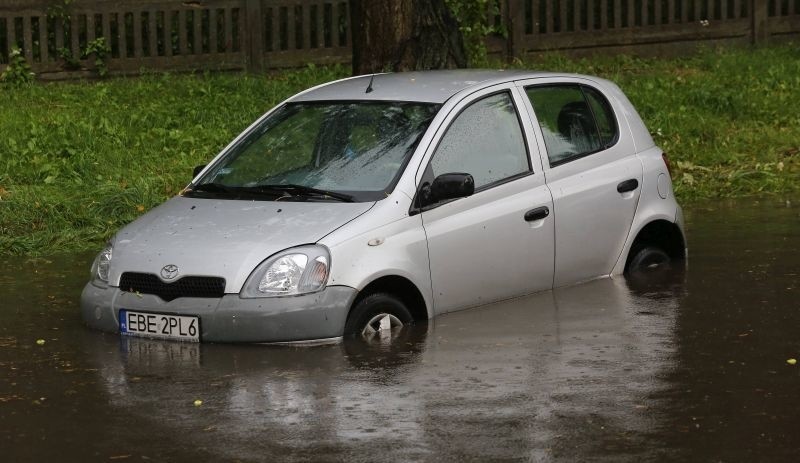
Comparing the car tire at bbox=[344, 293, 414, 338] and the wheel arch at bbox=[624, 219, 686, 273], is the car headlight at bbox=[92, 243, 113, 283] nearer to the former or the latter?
the car tire at bbox=[344, 293, 414, 338]

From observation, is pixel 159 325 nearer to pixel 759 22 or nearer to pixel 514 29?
pixel 514 29

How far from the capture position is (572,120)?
32.9 ft

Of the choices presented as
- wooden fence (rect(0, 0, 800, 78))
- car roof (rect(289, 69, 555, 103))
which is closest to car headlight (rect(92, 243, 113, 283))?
car roof (rect(289, 69, 555, 103))

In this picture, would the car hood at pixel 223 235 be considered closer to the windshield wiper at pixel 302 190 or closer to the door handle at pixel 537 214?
the windshield wiper at pixel 302 190

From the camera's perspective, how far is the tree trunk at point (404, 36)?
14141mm

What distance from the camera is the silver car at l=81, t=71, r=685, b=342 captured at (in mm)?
8328

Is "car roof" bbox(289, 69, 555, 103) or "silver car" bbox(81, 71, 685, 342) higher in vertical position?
"car roof" bbox(289, 69, 555, 103)

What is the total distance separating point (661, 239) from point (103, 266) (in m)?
3.88

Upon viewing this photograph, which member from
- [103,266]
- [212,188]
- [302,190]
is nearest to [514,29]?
[212,188]

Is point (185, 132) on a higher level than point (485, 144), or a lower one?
lower

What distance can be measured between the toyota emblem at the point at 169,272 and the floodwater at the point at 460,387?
413 mm

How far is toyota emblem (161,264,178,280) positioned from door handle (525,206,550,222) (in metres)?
2.18

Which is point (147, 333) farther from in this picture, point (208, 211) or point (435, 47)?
point (435, 47)

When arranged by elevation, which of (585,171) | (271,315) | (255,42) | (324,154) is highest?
(255,42)
